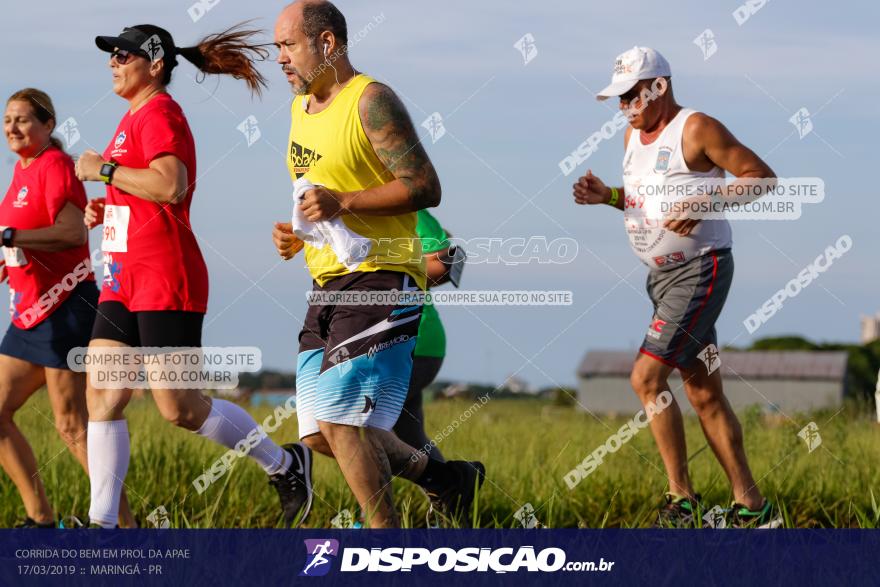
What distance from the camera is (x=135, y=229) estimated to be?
5.95 meters

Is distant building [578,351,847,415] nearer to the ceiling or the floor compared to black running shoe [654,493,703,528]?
nearer to the floor

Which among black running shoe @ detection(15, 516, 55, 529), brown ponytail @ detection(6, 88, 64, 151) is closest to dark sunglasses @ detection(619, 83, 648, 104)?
brown ponytail @ detection(6, 88, 64, 151)

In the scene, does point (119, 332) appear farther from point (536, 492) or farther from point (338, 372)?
point (536, 492)

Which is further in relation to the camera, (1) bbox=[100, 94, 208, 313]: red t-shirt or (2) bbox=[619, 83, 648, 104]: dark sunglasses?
(2) bbox=[619, 83, 648, 104]: dark sunglasses

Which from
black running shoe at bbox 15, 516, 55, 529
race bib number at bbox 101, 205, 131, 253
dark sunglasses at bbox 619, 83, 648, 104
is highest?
dark sunglasses at bbox 619, 83, 648, 104

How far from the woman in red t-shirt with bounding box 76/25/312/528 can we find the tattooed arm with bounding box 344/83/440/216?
3.50 feet

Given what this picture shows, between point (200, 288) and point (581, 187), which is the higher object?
point (581, 187)

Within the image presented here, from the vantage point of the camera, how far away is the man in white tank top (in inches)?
245

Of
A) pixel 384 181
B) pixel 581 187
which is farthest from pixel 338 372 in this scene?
pixel 581 187

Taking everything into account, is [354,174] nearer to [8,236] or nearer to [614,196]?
[614,196]

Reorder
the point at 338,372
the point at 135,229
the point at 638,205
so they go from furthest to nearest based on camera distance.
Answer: the point at 638,205
the point at 135,229
the point at 338,372

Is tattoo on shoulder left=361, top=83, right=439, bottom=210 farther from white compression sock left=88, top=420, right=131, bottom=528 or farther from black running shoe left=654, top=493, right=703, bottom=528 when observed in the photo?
black running shoe left=654, top=493, right=703, bottom=528

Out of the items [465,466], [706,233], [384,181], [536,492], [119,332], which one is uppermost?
[384,181]

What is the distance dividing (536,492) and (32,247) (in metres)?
3.18
